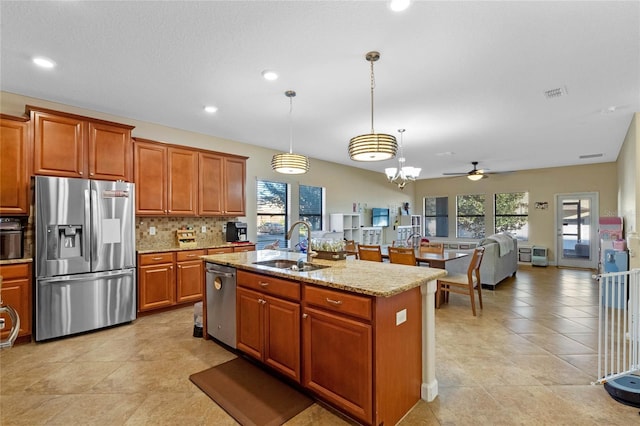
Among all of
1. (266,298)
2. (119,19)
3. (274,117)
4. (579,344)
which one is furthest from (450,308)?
(119,19)

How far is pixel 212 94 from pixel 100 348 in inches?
117

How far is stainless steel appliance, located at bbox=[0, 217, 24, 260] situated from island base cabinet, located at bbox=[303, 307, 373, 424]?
10.8ft

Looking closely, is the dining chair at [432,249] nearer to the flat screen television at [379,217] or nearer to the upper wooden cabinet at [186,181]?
the upper wooden cabinet at [186,181]

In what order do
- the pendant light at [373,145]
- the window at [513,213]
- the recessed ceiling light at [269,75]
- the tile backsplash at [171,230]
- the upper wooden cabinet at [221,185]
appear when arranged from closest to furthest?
1. the pendant light at [373,145]
2. the recessed ceiling light at [269,75]
3. the tile backsplash at [171,230]
4. the upper wooden cabinet at [221,185]
5. the window at [513,213]

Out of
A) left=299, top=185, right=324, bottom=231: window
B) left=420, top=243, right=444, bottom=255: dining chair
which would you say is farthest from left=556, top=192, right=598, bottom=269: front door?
left=299, top=185, right=324, bottom=231: window

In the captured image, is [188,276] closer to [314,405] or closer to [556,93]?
[314,405]

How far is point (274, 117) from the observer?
4270 mm

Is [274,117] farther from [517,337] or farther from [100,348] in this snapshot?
[517,337]

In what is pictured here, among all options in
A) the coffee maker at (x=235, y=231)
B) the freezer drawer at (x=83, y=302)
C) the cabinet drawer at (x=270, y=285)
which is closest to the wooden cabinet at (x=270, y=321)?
the cabinet drawer at (x=270, y=285)

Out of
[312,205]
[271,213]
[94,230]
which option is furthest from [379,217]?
[94,230]

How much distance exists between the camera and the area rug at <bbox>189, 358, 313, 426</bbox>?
84.1 inches

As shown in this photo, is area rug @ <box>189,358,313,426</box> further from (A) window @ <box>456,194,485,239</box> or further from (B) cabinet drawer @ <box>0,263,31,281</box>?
(A) window @ <box>456,194,485,239</box>

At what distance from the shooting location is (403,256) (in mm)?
4289

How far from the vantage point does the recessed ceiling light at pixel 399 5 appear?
1982mm
